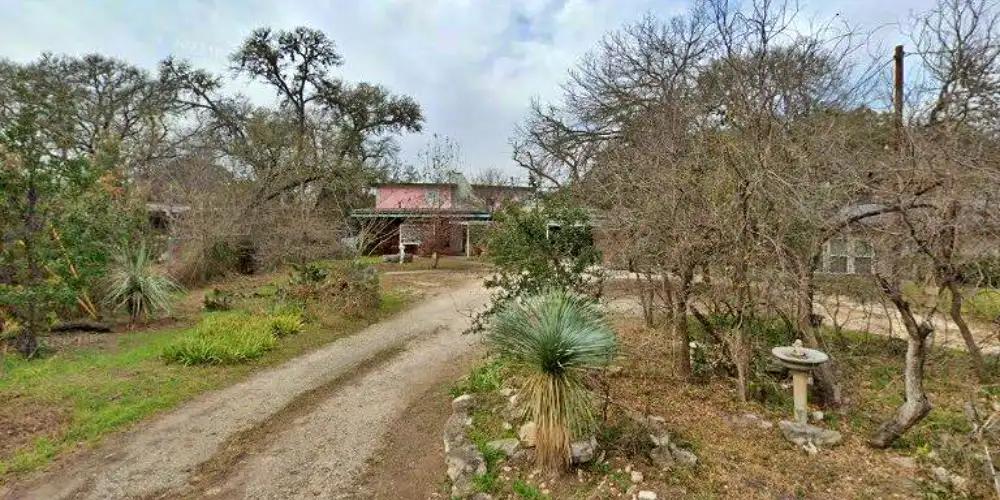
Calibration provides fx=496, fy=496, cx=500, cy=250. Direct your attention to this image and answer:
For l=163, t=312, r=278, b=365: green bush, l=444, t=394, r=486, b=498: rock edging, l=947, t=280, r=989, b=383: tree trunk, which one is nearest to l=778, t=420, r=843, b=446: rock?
l=947, t=280, r=989, b=383: tree trunk

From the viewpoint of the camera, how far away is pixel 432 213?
66.7 feet

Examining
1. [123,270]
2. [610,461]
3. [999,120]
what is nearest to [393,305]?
[123,270]

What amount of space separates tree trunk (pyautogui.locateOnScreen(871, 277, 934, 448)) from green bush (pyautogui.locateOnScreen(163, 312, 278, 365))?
7.28 m

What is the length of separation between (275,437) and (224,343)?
3046 millimetres

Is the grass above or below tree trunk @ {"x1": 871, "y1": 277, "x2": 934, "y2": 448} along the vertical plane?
below

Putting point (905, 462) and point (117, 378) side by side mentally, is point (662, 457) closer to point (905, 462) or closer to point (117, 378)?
point (905, 462)

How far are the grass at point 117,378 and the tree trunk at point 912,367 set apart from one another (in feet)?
21.9

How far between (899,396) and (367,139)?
25491 mm

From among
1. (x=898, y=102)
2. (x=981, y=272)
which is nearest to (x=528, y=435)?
(x=981, y=272)

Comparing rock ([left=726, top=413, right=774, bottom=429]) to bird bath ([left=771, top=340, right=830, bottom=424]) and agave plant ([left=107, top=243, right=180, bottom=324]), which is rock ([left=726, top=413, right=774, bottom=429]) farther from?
agave plant ([left=107, top=243, right=180, bottom=324])

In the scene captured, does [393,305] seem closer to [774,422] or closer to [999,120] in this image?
[774,422]

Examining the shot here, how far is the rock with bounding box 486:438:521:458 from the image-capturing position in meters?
3.81

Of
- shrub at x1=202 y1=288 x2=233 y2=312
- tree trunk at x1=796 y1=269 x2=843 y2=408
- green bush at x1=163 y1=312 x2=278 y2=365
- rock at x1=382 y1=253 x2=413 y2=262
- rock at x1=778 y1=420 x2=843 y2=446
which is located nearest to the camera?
rock at x1=778 y1=420 x2=843 y2=446

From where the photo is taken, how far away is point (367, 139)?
87.8 ft
